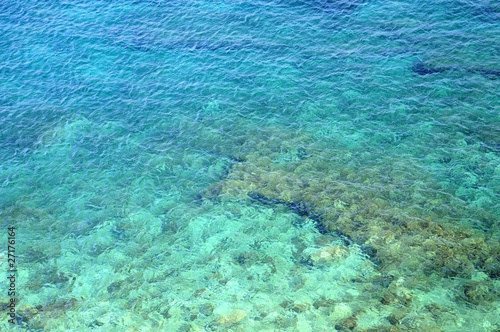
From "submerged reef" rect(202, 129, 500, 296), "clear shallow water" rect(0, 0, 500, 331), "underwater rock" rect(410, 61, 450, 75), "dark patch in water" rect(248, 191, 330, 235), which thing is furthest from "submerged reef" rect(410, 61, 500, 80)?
"dark patch in water" rect(248, 191, 330, 235)

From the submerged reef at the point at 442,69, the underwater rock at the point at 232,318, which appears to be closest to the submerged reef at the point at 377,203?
the underwater rock at the point at 232,318

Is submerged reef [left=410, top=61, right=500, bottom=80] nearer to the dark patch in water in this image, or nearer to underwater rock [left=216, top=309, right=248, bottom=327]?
the dark patch in water

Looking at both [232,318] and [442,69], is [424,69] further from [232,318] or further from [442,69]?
[232,318]

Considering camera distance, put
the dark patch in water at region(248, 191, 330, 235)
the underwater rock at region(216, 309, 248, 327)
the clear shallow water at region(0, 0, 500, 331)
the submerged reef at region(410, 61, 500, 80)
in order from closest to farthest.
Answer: the underwater rock at region(216, 309, 248, 327) → the clear shallow water at region(0, 0, 500, 331) → the dark patch in water at region(248, 191, 330, 235) → the submerged reef at region(410, 61, 500, 80)

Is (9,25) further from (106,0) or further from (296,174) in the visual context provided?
(296,174)

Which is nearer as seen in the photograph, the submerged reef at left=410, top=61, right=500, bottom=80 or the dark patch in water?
the dark patch in water

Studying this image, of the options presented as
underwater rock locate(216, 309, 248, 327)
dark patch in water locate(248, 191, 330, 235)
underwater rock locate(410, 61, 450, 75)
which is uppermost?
underwater rock locate(410, 61, 450, 75)

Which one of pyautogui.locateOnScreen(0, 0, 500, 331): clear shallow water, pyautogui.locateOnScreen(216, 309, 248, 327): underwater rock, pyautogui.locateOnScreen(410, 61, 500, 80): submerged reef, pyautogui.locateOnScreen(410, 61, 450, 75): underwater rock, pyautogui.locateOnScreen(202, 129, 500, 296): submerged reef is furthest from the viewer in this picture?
pyautogui.locateOnScreen(410, 61, 450, 75): underwater rock
